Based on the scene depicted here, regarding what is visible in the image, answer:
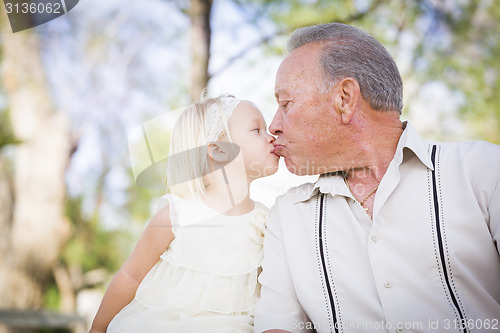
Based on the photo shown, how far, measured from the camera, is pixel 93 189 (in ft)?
32.5

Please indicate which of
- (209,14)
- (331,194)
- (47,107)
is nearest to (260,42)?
(209,14)

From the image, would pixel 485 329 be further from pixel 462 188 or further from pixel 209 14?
pixel 209 14

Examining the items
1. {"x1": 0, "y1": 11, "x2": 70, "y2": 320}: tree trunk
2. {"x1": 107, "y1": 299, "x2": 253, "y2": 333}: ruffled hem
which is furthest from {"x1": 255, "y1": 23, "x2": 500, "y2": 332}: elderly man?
{"x1": 0, "y1": 11, "x2": 70, "y2": 320}: tree trunk

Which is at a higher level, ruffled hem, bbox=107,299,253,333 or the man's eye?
the man's eye

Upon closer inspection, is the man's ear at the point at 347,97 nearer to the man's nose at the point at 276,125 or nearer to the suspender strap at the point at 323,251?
the man's nose at the point at 276,125

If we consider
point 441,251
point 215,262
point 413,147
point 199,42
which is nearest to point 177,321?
point 215,262

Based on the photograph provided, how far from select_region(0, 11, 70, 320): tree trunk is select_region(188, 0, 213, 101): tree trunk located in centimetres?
335

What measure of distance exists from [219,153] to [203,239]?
18.4 inches

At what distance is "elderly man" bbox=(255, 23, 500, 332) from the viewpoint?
5.16 ft

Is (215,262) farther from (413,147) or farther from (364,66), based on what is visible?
(364,66)

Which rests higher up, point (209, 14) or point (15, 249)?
point (209, 14)

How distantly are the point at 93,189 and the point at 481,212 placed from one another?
31.3 feet

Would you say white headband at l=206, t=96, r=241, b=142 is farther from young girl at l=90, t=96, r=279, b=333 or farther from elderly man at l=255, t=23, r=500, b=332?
elderly man at l=255, t=23, r=500, b=332

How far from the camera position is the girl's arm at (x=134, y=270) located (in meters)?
1.93
